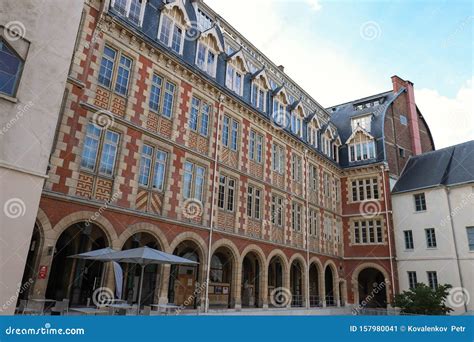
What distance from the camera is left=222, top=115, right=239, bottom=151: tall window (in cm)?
1739

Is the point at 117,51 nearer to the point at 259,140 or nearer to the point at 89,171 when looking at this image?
the point at 89,171

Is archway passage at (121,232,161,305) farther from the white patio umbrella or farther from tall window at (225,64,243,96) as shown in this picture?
tall window at (225,64,243,96)

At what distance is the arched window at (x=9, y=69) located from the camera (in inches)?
287

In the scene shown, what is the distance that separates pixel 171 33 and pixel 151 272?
1061 centimetres

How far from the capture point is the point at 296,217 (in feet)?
70.8

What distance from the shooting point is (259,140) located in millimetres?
19875

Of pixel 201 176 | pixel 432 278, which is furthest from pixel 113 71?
pixel 432 278

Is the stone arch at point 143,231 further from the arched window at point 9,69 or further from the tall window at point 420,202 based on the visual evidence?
the tall window at point 420,202

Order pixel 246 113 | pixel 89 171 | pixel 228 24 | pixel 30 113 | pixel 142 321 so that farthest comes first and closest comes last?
pixel 228 24 → pixel 246 113 → pixel 89 171 → pixel 30 113 → pixel 142 321

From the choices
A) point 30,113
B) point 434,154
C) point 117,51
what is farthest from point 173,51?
point 434,154

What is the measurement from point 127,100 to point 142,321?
32.2 ft

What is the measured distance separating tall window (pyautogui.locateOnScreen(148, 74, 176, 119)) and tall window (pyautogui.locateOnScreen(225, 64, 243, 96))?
4.13 metres

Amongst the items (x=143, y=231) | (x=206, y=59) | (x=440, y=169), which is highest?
(x=206, y=59)

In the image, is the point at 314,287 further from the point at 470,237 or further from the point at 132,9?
the point at 132,9
